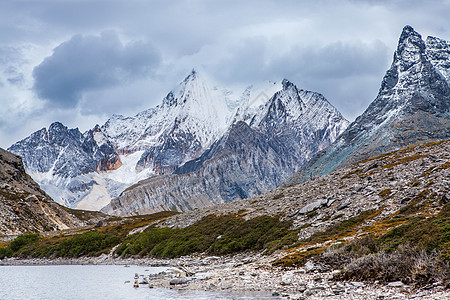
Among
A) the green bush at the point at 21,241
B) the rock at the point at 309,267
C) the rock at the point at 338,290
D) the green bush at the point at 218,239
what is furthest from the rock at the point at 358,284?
the green bush at the point at 21,241

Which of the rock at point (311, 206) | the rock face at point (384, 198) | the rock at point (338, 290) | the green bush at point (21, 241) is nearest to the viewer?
the rock at point (338, 290)

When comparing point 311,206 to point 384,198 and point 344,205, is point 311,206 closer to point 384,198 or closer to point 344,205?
point 344,205

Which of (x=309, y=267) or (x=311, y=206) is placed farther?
(x=311, y=206)

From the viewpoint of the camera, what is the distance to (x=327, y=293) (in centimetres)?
2594

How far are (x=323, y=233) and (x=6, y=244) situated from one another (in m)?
110

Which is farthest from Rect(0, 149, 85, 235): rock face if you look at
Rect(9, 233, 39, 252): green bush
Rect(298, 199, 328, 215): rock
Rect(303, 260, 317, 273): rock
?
Rect(303, 260, 317, 273): rock

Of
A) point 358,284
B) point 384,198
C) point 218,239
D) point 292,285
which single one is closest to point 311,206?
point 384,198

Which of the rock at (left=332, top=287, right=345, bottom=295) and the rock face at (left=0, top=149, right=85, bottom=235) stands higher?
the rock face at (left=0, top=149, right=85, bottom=235)

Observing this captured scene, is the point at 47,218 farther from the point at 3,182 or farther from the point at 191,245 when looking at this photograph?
the point at 191,245

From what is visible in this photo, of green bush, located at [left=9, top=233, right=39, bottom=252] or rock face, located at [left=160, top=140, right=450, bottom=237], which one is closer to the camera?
rock face, located at [left=160, top=140, right=450, bottom=237]

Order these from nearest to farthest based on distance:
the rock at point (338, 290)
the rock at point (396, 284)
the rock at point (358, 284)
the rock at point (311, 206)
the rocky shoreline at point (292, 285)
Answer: the rocky shoreline at point (292, 285)
the rock at point (396, 284)
the rock at point (338, 290)
the rock at point (358, 284)
the rock at point (311, 206)

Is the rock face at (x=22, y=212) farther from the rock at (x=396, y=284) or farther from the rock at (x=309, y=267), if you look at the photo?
the rock at (x=396, y=284)

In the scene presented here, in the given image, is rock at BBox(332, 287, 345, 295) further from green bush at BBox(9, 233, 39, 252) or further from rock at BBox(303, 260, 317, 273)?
green bush at BBox(9, 233, 39, 252)

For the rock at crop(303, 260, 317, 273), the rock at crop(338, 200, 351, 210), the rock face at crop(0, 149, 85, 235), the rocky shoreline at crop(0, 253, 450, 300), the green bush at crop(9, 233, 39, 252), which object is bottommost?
the rocky shoreline at crop(0, 253, 450, 300)
